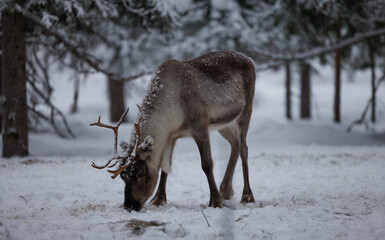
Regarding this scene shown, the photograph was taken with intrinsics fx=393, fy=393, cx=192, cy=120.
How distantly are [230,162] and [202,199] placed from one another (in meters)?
0.83

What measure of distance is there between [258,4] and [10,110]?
9.61m

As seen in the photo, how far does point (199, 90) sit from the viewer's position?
5.17 m

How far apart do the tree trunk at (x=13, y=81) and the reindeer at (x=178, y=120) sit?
4099 mm

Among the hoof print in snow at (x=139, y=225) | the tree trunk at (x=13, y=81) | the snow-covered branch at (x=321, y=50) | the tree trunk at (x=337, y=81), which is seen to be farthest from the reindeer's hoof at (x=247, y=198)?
the tree trunk at (x=337, y=81)

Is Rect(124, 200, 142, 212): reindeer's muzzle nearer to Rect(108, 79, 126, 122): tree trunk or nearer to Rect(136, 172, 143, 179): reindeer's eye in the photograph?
Rect(136, 172, 143, 179): reindeer's eye

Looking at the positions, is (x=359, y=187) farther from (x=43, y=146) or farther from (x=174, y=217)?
(x=43, y=146)

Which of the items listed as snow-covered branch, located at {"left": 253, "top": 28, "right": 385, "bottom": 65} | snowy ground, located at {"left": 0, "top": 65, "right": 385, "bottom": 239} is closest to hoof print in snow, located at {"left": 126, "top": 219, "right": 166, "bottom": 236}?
snowy ground, located at {"left": 0, "top": 65, "right": 385, "bottom": 239}

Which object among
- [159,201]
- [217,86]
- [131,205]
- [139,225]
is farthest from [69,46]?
[139,225]

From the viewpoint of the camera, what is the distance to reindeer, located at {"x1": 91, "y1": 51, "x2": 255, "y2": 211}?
4621 millimetres

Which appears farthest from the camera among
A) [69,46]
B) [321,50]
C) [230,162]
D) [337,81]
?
[337,81]

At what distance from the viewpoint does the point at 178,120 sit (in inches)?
196

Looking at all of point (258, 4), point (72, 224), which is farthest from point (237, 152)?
point (258, 4)

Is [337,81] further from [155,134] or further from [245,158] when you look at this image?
[155,134]

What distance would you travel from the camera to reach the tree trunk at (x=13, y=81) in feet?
25.7
